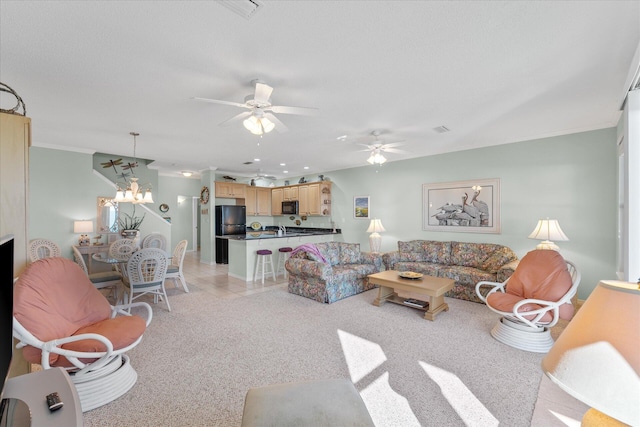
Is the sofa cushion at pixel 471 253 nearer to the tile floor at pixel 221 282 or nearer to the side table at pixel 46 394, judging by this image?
the tile floor at pixel 221 282

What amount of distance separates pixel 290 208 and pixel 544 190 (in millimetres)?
6390

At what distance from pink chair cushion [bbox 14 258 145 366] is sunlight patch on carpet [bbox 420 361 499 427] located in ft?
8.16

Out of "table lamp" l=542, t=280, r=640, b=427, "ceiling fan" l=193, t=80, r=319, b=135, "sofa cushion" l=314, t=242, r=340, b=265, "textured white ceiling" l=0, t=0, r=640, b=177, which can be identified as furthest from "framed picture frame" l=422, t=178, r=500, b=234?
"table lamp" l=542, t=280, r=640, b=427

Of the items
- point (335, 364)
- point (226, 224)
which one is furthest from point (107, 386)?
point (226, 224)

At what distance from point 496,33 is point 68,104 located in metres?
4.44

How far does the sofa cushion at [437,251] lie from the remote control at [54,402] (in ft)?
17.8

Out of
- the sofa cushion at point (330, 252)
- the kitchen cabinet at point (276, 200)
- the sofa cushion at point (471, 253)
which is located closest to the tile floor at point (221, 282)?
the sofa cushion at point (330, 252)

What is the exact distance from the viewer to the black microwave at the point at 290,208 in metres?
8.84

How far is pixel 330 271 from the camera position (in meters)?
4.47

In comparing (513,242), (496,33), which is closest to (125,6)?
(496,33)

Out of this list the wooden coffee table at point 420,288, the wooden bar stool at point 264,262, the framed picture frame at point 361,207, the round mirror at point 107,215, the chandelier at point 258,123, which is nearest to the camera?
the chandelier at point 258,123

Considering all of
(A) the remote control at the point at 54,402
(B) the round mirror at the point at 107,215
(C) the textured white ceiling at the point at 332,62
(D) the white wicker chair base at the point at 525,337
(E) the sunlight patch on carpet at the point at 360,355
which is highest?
(C) the textured white ceiling at the point at 332,62

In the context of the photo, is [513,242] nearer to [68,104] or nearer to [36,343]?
[36,343]

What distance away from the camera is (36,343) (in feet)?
5.77
